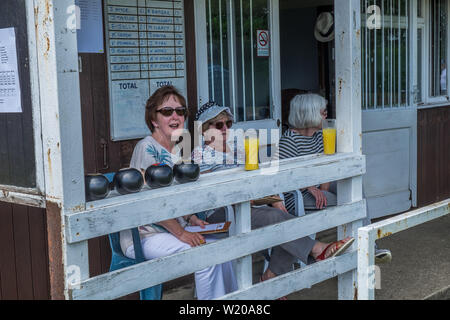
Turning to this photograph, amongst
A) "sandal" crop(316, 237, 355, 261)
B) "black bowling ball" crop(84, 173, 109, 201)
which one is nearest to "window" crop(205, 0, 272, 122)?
"sandal" crop(316, 237, 355, 261)

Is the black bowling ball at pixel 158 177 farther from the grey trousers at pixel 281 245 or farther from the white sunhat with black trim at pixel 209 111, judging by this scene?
the white sunhat with black trim at pixel 209 111

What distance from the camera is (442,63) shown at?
19.7ft

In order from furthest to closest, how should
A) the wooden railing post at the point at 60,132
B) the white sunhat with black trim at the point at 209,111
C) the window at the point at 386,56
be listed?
1. the window at the point at 386,56
2. the white sunhat with black trim at the point at 209,111
3. the wooden railing post at the point at 60,132

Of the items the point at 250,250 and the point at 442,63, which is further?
the point at 442,63

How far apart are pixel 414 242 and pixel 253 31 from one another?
2011 mm

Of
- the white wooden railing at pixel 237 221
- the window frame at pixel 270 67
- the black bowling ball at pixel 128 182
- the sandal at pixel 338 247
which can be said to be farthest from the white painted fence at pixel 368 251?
the window frame at pixel 270 67

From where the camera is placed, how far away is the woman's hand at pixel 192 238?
2889 mm

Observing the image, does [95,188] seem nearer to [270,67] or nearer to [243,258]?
[243,258]

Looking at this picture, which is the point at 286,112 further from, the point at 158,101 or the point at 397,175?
the point at 158,101

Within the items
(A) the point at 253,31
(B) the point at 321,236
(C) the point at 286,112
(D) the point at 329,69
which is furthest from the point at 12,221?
(D) the point at 329,69

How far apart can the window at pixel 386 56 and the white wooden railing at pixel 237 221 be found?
1.97m

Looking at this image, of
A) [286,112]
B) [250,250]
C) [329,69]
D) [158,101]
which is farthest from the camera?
[329,69]

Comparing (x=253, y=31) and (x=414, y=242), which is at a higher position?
(x=253, y=31)

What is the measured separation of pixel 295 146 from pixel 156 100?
0.98 metres
